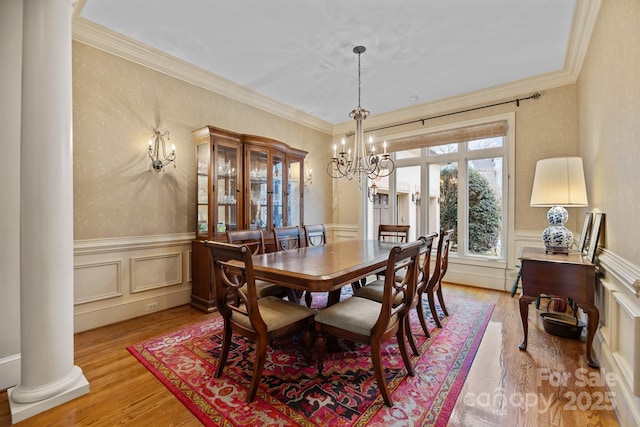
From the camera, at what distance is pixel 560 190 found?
2506mm

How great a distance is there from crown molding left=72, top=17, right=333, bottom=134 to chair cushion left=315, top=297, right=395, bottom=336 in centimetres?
307

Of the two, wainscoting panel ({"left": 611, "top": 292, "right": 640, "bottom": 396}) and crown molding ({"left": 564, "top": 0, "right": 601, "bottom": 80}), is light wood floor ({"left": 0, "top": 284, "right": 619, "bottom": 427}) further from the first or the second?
crown molding ({"left": 564, "top": 0, "right": 601, "bottom": 80})

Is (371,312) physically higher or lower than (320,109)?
lower

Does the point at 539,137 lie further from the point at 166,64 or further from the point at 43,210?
the point at 43,210

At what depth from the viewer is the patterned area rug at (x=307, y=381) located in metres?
1.55

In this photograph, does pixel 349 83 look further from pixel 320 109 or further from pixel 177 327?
pixel 177 327

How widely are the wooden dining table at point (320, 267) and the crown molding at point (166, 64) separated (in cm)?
241

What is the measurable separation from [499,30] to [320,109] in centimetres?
259

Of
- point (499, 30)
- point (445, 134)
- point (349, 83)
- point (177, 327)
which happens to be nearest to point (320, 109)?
point (349, 83)

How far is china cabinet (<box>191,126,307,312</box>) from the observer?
126 inches

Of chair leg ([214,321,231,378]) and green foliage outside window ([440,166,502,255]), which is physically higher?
green foliage outside window ([440,166,502,255])

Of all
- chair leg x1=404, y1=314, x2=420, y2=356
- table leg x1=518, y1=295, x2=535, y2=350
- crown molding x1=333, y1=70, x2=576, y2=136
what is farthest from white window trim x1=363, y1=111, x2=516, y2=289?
chair leg x1=404, y1=314, x2=420, y2=356

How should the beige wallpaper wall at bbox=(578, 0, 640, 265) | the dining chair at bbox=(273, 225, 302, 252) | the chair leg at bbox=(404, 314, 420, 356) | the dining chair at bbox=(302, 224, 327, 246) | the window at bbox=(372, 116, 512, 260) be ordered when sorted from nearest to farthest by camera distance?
1. the beige wallpaper wall at bbox=(578, 0, 640, 265)
2. the chair leg at bbox=(404, 314, 420, 356)
3. the dining chair at bbox=(273, 225, 302, 252)
4. the dining chair at bbox=(302, 224, 327, 246)
5. the window at bbox=(372, 116, 512, 260)

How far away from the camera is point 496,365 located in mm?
2062
